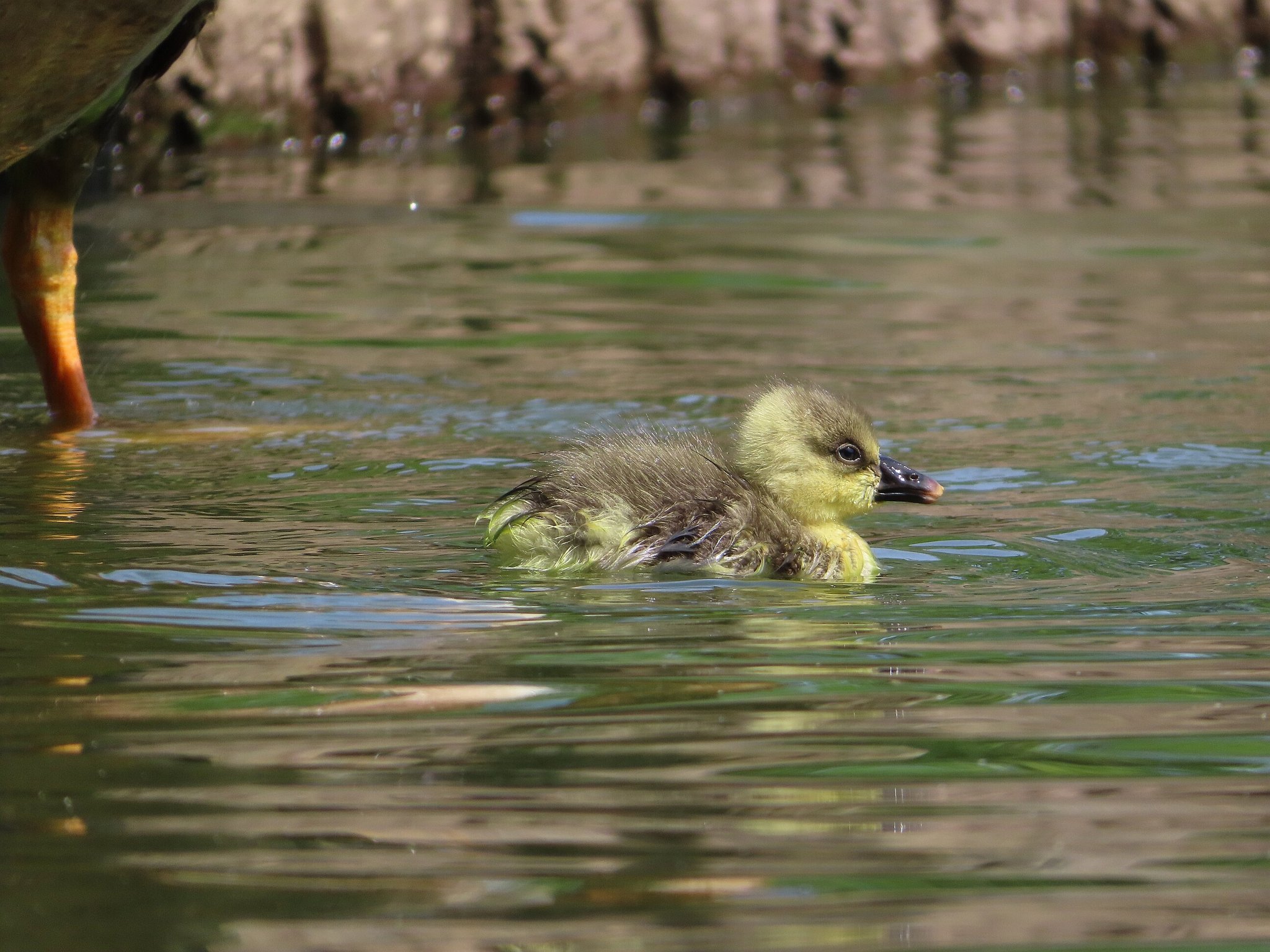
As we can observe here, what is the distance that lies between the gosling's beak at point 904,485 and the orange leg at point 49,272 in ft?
8.92

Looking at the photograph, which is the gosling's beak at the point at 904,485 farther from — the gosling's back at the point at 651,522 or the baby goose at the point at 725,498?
the gosling's back at the point at 651,522

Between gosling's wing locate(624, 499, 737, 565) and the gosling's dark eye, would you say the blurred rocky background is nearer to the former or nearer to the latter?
the gosling's dark eye

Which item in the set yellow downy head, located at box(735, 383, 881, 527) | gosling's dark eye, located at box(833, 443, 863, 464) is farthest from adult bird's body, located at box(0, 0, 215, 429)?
gosling's dark eye, located at box(833, 443, 863, 464)

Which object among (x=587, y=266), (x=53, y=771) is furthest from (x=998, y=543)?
(x=587, y=266)

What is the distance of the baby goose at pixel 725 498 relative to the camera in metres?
4.73

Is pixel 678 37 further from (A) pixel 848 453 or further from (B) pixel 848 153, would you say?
(A) pixel 848 453

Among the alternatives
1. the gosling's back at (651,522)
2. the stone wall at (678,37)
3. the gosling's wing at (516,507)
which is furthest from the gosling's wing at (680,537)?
the stone wall at (678,37)

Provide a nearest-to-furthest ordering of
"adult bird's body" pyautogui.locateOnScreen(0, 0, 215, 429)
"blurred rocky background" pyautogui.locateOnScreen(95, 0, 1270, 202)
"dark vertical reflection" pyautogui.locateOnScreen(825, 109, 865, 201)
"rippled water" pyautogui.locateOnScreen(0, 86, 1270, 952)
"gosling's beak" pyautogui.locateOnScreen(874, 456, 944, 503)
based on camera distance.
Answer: "rippled water" pyautogui.locateOnScreen(0, 86, 1270, 952)
"adult bird's body" pyautogui.locateOnScreen(0, 0, 215, 429)
"gosling's beak" pyautogui.locateOnScreen(874, 456, 944, 503)
"dark vertical reflection" pyautogui.locateOnScreen(825, 109, 865, 201)
"blurred rocky background" pyautogui.locateOnScreen(95, 0, 1270, 202)

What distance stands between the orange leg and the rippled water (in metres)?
0.17

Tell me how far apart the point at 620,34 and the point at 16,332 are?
8273mm

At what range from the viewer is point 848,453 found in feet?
16.9

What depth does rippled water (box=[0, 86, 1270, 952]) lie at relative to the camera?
2.53 m

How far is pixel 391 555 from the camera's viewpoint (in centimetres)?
464

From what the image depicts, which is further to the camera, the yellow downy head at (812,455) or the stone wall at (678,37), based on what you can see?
the stone wall at (678,37)
